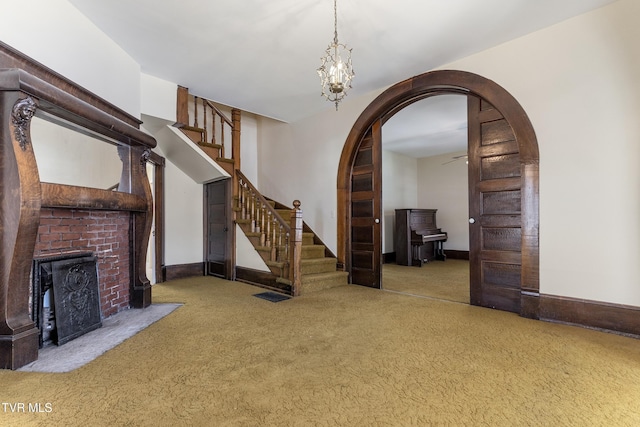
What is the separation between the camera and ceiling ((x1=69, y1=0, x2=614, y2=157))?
2582 mm

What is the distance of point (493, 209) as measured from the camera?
10.8 feet

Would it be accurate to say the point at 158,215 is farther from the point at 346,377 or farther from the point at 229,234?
the point at 346,377

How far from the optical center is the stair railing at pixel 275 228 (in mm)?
3920

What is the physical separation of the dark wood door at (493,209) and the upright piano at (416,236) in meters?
3.21

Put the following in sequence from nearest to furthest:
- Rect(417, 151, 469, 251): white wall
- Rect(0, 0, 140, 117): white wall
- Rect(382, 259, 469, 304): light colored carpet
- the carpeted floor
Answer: the carpeted floor → Rect(0, 0, 140, 117): white wall → Rect(382, 259, 469, 304): light colored carpet → Rect(417, 151, 469, 251): white wall

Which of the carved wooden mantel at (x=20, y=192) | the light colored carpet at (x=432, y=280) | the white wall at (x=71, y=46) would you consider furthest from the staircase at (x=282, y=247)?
the carved wooden mantel at (x=20, y=192)

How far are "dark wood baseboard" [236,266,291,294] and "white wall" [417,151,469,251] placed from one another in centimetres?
527

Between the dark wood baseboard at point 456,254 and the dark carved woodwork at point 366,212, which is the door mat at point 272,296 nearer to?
the dark carved woodwork at point 366,212

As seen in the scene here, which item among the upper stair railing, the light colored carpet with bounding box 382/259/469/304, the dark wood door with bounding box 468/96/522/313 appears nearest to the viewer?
the dark wood door with bounding box 468/96/522/313

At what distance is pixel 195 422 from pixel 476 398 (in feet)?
4.77

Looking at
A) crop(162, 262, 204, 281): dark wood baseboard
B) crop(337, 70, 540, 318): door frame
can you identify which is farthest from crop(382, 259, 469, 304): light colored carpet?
crop(162, 262, 204, 281): dark wood baseboard

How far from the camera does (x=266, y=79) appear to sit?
3971mm

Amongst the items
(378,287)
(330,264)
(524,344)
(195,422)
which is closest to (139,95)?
(330,264)

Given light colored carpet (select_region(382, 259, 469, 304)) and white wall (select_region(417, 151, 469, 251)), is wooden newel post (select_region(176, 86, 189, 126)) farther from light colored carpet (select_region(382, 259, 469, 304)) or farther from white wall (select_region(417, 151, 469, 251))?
white wall (select_region(417, 151, 469, 251))
